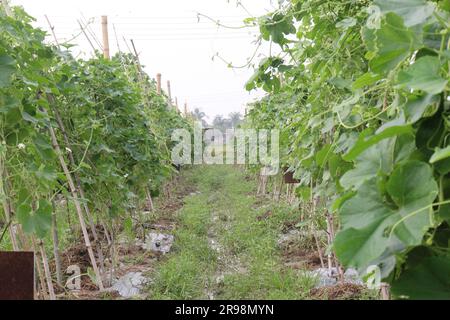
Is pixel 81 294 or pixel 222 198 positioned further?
pixel 222 198

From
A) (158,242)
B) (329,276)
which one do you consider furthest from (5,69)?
(158,242)

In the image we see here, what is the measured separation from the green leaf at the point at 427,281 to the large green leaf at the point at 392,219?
5 cm

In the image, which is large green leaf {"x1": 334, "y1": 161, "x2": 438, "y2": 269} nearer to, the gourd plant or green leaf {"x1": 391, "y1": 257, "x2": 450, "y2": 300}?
green leaf {"x1": 391, "y1": 257, "x2": 450, "y2": 300}

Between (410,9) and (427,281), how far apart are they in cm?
50

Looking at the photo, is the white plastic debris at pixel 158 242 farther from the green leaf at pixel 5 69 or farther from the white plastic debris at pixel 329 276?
the green leaf at pixel 5 69

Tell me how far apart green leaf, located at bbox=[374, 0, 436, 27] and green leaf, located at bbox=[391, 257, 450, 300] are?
42 cm

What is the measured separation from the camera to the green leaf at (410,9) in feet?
2.70

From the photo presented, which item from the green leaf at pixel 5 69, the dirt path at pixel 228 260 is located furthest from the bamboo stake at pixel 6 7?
the dirt path at pixel 228 260

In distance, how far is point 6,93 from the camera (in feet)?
5.63

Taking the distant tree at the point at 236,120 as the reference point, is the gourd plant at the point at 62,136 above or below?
below
